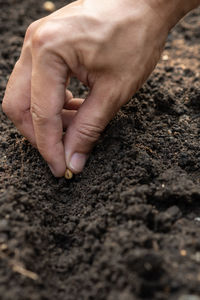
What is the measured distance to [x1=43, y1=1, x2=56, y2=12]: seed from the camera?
3.15 metres

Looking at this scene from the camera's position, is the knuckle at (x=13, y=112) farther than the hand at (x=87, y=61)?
Yes

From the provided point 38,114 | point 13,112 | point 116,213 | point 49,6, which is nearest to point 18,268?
point 116,213

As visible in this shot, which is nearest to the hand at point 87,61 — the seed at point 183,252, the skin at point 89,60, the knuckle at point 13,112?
the skin at point 89,60

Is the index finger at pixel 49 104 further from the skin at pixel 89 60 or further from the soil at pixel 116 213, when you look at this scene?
the soil at pixel 116 213

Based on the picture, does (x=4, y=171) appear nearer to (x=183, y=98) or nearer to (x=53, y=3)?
(x=183, y=98)

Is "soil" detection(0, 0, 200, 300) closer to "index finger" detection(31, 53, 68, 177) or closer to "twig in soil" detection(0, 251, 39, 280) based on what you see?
"twig in soil" detection(0, 251, 39, 280)

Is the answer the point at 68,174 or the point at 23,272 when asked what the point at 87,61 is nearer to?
the point at 68,174

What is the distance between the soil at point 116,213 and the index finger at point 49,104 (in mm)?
135

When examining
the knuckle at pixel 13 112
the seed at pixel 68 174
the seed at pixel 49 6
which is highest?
the knuckle at pixel 13 112

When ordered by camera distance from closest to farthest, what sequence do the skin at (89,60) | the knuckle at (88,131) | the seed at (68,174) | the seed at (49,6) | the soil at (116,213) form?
1. the soil at (116,213)
2. the skin at (89,60)
3. the knuckle at (88,131)
4. the seed at (68,174)
5. the seed at (49,6)

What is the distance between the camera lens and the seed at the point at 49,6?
3.15 metres

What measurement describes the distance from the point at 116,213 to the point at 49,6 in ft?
7.86

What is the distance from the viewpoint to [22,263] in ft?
4.16

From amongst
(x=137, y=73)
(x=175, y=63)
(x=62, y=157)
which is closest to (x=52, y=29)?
(x=137, y=73)
